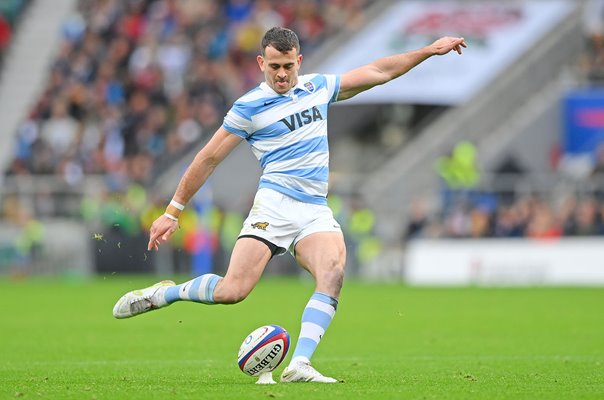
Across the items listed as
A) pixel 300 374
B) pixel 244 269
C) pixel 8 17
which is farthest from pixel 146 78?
pixel 300 374

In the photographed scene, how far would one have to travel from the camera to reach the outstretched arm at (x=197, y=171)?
10039mm

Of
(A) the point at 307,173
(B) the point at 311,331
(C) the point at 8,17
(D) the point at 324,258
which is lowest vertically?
(B) the point at 311,331

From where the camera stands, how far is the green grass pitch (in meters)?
9.54

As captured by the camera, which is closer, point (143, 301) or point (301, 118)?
point (301, 118)

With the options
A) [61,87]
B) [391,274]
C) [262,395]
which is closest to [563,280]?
[391,274]

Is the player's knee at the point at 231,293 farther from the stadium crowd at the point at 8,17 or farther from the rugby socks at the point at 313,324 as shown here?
the stadium crowd at the point at 8,17

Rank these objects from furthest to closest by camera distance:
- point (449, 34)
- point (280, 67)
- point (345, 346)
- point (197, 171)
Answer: point (449, 34) → point (345, 346) → point (197, 171) → point (280, 67)

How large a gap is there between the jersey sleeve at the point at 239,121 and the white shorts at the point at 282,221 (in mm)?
470

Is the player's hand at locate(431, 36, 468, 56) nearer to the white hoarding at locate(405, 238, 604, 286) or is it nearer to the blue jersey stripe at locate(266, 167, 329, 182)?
the blue jersey stripe at locate(266, 167, 329, 182)

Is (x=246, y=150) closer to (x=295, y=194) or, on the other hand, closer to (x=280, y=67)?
(x=295, y=194)

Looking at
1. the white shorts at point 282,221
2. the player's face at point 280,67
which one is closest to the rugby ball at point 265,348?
the white shorts at point 282,221

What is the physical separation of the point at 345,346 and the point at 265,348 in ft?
15.3

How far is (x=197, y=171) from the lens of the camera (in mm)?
10055

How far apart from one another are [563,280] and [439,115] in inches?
261
